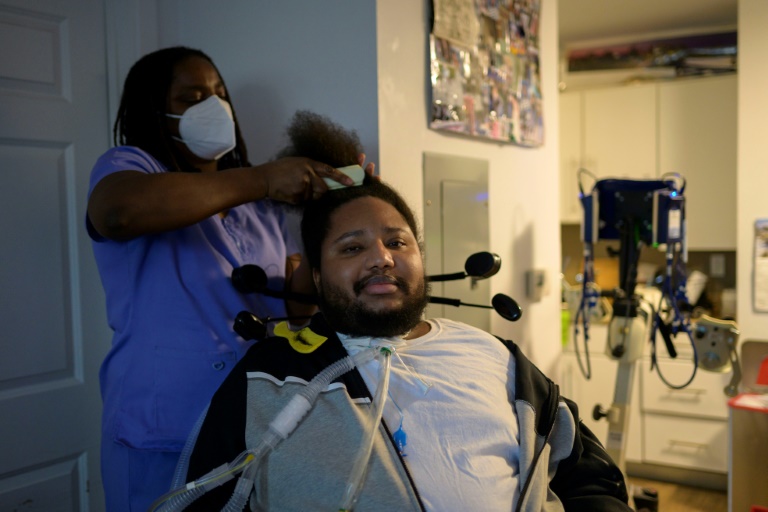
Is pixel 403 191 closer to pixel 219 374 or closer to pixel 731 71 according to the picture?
pixel 219 374

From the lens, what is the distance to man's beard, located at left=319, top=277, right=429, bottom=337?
1199mm

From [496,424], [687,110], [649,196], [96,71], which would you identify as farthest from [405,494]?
[687,110]

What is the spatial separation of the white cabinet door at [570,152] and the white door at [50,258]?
119 inches

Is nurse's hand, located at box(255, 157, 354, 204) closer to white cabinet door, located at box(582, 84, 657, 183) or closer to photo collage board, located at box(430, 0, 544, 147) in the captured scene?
photo collage board, located at box(430, 0, 544, 147)

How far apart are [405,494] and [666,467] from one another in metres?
2.99

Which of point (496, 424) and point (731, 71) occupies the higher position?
point (731, 71)

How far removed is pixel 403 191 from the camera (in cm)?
162

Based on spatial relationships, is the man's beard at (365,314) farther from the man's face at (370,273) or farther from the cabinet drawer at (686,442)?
the cabinet drawer at (686,442)

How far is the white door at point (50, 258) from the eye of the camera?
1535 mm

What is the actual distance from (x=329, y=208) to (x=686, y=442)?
292cm

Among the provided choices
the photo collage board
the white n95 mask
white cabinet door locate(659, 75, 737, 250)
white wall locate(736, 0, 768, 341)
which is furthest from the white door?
white cabinet door locate(659, 75, 737, 250)

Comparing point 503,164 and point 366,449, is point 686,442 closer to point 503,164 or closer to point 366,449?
point 503,164

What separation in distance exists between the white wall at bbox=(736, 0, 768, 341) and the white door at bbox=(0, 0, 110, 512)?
3.02 metres

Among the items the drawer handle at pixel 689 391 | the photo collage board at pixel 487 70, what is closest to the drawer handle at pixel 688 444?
the drawer handle at pixel 689 391
